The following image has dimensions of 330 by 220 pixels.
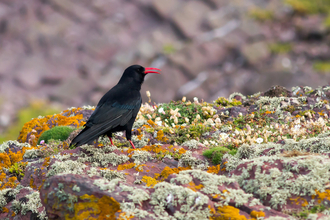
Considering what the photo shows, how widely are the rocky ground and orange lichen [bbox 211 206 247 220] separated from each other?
0.01 meters

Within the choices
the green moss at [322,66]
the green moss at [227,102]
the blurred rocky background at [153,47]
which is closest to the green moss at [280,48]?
the blurred rocky background at [153,47]

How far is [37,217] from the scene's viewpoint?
199 inches

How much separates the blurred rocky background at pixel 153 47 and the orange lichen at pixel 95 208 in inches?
640

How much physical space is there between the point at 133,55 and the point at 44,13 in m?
8.22

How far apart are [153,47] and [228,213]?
74.4 ft

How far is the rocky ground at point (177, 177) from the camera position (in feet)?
12.7

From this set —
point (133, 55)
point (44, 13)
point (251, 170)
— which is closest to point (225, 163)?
point (251, 170)

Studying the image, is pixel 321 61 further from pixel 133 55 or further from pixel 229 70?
pixel 133 55

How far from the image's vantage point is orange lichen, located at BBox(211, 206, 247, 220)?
12.1 feet

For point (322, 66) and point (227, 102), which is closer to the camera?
point (227, 102)

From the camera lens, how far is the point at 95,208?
391 cm

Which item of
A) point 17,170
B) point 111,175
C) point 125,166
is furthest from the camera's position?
point 17,170

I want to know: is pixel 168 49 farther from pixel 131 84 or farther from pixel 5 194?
pixel 5 194

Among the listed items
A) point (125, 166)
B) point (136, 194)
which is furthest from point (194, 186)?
point (125, 166)
